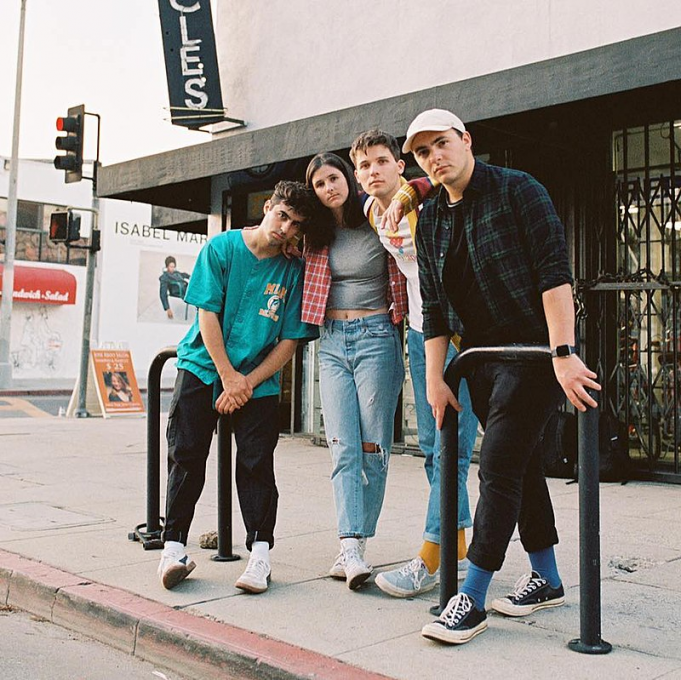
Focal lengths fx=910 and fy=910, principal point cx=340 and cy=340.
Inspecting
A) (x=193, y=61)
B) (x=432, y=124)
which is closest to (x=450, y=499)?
(x=432, y=124)

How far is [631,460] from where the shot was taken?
7898 millimetres

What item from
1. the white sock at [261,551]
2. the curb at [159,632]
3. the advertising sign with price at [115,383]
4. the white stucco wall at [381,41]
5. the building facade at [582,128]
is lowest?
the curb at [159,632]

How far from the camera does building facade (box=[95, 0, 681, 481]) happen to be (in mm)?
6781

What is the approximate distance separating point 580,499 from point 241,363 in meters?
1.79

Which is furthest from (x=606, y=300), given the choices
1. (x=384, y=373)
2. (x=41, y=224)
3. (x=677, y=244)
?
(x=41, y=224)

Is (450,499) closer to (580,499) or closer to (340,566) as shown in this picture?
(580,499)

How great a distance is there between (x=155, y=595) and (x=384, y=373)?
1429 mm

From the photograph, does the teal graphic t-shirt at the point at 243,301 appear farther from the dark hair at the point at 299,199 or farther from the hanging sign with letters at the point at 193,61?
the hanging sign with letters at the point at 193,61

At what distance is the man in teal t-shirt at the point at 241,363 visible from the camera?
13.8 feet

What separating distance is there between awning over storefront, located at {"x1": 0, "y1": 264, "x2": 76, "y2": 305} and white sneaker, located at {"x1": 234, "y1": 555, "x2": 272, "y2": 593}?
1144 inches

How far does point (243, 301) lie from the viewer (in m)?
4.29

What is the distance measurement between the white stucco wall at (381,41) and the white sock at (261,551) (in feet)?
17.8

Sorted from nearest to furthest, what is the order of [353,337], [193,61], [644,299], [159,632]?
[159,632]
[353,337]
[644,299]
[193,61]

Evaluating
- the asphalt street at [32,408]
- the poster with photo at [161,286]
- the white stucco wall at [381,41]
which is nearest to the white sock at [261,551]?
the white stucco wall at [381,41]
